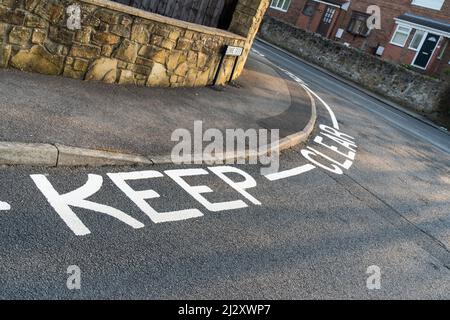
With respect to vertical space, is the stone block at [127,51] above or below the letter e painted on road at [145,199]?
above

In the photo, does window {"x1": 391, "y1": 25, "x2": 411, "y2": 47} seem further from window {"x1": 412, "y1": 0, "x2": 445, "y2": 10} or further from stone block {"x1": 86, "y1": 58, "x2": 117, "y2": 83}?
stone block {"x1": 86, "y1": 58, "x2": 117, "y2": 83}

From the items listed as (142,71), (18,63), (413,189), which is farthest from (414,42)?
(18,63)

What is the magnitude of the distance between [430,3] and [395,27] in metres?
2.99

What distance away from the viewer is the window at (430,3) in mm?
32956

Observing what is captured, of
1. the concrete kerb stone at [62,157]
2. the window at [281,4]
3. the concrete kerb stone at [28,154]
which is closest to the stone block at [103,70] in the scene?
the concrete kerb stone at [62,157]

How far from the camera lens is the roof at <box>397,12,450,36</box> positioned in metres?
31.7

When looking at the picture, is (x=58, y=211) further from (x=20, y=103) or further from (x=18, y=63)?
(x=18, y=63)

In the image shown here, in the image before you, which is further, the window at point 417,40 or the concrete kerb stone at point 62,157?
the window at point 417,40

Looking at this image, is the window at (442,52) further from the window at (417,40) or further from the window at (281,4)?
the window at (281,4)

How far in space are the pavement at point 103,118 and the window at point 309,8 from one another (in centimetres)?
3475

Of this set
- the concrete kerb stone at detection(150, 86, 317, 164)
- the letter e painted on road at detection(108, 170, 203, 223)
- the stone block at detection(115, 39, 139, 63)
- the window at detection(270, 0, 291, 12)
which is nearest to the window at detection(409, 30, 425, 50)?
the window at detection(270, 0, 291, 12)

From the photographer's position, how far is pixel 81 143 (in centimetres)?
528
